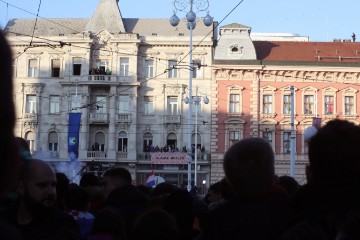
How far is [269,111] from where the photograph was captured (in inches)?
1844

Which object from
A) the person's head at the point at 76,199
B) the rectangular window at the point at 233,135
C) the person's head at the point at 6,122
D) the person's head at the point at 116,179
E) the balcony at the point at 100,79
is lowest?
the person's head at the point at 76,199

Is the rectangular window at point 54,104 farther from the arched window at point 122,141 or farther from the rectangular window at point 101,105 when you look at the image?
the arched window at point 122,141

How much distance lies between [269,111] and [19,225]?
1726 inches

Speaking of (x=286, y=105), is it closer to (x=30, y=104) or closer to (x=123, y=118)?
(x=123, y=118)

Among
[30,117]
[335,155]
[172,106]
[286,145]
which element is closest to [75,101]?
[30,117]

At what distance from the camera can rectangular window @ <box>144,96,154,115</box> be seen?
46875 mm

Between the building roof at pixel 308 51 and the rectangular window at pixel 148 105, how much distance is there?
8.48 meters

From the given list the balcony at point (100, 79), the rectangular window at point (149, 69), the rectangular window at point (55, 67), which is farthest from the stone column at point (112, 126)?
the rectangular window at point (55, 67)

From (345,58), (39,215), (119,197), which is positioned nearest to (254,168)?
(39,215)

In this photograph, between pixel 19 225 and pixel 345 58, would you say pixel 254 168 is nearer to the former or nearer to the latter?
pixel 19 225

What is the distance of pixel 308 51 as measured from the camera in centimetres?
4891

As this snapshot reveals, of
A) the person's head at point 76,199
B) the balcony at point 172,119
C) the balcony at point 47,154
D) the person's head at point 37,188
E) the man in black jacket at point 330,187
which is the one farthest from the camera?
the balcony at point 172,119

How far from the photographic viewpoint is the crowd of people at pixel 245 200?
160 cm

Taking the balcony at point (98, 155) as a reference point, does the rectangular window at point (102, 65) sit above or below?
above
